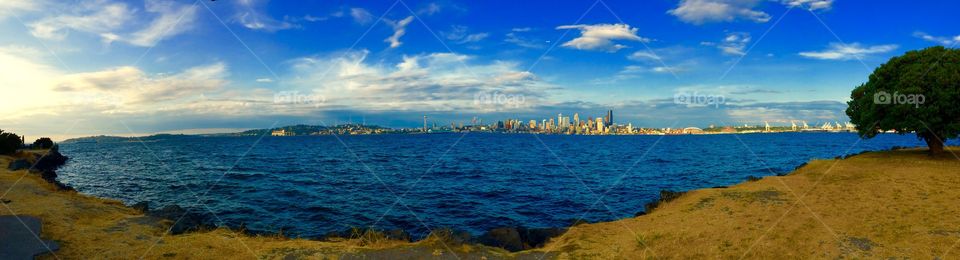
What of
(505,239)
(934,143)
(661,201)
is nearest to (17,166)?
(505,239)

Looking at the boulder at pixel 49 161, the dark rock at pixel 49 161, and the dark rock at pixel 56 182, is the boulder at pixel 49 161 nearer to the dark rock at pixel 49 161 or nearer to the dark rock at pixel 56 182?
the dark rock at pixel 49 161

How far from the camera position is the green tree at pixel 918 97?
2792cm

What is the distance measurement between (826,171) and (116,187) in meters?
62.9

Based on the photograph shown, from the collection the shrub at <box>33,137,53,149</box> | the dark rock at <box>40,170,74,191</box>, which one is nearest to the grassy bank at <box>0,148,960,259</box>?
the dark rock at <box>40,170,74,191</box>

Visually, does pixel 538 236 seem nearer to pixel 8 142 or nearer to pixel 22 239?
pixel 22 239

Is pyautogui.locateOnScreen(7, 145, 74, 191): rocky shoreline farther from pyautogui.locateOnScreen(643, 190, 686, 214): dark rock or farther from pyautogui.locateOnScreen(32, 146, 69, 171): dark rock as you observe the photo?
pyautogui.locateOnScreen(643, 190, 686, 214): dark rock

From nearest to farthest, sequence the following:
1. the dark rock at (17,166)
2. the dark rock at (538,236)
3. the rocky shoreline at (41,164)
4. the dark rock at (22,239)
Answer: the dark rock at (22,239)
the dark rock at (538,236)
the dark rock at (17,166)
the rocky shoreline at (41,164)

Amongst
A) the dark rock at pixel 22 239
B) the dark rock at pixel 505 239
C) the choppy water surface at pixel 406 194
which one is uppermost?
the dark rock at pixel 22 239

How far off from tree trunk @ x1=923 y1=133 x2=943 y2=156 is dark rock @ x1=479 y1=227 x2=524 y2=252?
116ft

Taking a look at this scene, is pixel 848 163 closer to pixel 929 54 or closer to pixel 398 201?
pixel 929 54

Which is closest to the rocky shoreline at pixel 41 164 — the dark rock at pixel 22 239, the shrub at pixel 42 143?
the shrub at pixel 42 143
